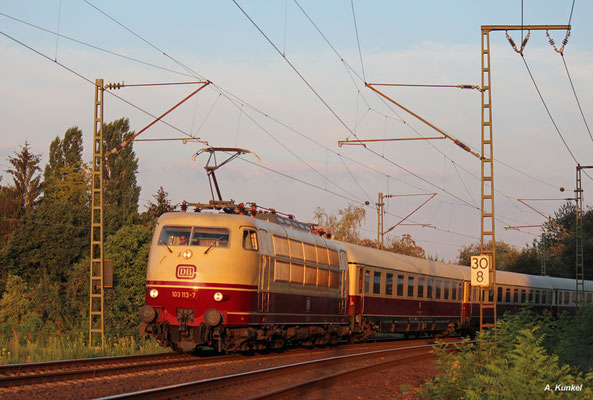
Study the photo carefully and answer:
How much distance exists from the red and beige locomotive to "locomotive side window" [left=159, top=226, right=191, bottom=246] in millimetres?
25

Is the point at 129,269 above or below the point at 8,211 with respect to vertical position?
below

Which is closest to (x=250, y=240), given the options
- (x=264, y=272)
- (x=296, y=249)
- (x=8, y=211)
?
(x=264, y=272)

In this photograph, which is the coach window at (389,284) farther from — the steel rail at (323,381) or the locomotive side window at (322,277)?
the steel rail at (323,381)

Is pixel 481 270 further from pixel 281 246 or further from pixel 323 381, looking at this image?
pixel 323 381

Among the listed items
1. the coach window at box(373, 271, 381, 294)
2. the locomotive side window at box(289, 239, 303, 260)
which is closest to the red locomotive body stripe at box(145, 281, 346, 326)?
the locomotive side window at box(289, 239, 303, 260)

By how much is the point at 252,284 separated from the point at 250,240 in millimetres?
1115

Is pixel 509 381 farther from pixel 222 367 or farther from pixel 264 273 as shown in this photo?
pixel 264 273

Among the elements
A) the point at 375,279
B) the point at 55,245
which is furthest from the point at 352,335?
the point at 55,245

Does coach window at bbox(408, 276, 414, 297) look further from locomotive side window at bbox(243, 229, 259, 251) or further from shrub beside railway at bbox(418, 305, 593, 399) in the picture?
locomotive side window at bbox(243, 229, 259, 251)

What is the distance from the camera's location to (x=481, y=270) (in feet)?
67.5

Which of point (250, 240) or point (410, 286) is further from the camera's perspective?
point (410, 286)

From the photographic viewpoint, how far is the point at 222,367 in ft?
55.0

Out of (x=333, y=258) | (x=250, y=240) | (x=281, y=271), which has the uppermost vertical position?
(x=250, y=240)

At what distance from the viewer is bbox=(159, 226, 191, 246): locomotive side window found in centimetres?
1855
